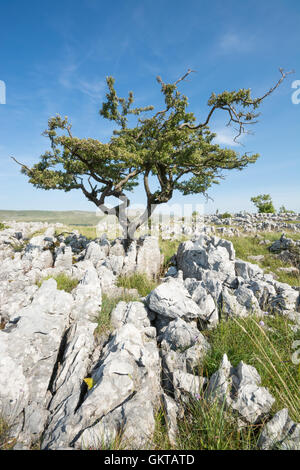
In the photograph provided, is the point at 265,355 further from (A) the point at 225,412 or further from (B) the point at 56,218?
(B) the point at 56,218

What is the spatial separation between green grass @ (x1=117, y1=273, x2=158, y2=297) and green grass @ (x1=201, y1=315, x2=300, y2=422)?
271 cm

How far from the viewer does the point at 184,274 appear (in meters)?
8.13

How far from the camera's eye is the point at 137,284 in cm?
700

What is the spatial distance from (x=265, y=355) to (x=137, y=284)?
481 centimetres

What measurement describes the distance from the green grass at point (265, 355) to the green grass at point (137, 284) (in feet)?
8.89

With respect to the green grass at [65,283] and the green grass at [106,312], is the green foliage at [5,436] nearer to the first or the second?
the green grass at [106,312]

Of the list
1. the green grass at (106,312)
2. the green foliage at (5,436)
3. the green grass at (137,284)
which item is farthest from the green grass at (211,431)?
the green grass at (137,284)

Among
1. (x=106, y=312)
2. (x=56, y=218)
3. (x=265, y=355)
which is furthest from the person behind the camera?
(x=56, y=218)

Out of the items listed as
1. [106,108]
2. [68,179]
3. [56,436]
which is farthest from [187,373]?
[106,108]

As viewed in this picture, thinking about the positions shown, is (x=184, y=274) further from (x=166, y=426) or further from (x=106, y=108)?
(x=106, y=108)

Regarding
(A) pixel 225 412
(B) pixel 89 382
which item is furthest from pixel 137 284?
(A) pixel 225 412

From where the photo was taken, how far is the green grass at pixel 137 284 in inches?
261

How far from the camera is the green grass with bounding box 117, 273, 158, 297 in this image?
6.62m

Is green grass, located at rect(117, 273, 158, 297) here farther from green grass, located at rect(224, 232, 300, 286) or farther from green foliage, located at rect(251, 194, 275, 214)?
green foliage, located at rect(251, 194, 275, 214)
